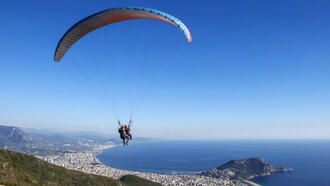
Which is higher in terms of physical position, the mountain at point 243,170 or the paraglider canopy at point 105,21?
the paraglider canopy at point 105,21

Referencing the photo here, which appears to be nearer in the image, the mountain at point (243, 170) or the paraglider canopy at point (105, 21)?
the paraglider canopy at point (105, 21)

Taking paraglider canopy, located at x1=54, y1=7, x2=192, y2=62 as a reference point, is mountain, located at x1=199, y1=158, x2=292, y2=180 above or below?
below

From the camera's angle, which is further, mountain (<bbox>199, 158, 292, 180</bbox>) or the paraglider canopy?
mountain (<bbox>199, 158, 292, 180</bbox>)

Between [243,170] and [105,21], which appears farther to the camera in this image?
[243,170]

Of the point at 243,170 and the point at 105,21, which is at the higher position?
the point at 105,21
